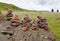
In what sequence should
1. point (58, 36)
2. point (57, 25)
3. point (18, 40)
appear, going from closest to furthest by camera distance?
point (18, 40) < point (58, 36) < point (57, 25)

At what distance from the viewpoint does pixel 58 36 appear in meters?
55.2

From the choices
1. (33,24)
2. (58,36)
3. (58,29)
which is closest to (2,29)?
(33,24)

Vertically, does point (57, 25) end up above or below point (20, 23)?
below

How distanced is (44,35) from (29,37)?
2.34m

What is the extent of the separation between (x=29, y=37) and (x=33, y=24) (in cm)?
222

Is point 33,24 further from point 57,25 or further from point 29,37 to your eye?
point 57,25

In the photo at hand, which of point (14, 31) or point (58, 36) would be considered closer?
point (14, 31)

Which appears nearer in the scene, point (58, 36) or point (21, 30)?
point (21, 30)

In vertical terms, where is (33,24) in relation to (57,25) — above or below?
above

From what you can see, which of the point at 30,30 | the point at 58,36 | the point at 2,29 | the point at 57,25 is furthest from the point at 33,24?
the point at 57,25

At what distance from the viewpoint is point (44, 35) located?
41500mm

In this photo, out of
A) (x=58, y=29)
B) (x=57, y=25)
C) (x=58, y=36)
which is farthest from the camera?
(x=57, y=25)

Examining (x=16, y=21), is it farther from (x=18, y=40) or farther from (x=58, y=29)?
(x=58, y=29)

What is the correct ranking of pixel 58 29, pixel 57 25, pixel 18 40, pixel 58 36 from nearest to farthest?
pixel 18 40 → pixel 58 36 → pixel 58 29 → pixel 57 25
